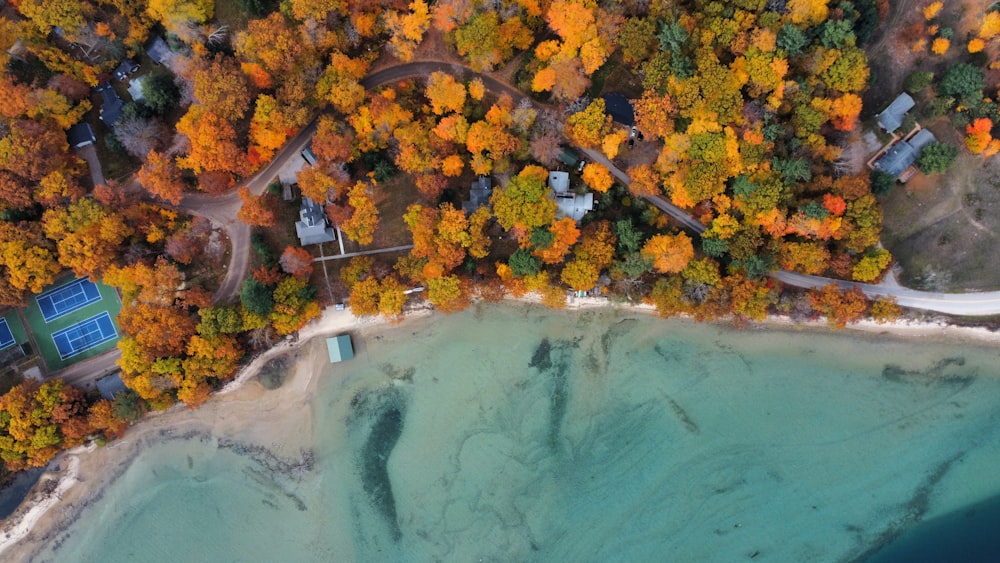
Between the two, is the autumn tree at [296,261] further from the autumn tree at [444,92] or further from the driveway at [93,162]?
the driveway at [93,162]

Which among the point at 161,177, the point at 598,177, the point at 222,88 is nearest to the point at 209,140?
the point at 222,88

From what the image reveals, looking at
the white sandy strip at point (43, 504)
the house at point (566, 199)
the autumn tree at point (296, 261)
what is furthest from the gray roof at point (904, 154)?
the white sandy strip at point (43, 504)

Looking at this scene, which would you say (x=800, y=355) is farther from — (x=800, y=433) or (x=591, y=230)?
(x=591, y=230)

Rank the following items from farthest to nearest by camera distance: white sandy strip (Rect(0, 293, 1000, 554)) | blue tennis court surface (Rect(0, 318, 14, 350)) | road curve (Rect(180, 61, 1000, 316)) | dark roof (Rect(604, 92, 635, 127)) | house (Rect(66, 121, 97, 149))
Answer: blue tennis court surface (Rect(0, 318, 14, 350)), white sandy strip (Rect(0, 293, 1000, 554)), house (Rect(66, 121, 97, 149)), road curve (Rect(180, 61, 1000, 316)), dark roof (Rect(604, 92, 635, 127))

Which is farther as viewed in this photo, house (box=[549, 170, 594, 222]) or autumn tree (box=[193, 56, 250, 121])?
house (box=[549, 170, 594, 222])

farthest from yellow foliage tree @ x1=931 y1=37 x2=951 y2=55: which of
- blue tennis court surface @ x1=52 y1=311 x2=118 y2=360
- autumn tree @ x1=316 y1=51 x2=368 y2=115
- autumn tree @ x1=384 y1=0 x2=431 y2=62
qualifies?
blue tennis court surface @ x1=52 y1=311 x2=118 y2=360

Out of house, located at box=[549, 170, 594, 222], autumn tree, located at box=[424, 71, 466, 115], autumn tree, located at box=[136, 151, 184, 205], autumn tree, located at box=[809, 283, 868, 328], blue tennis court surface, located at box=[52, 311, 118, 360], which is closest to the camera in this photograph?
autumn tree, located at box=[424, 71, 466, 115]

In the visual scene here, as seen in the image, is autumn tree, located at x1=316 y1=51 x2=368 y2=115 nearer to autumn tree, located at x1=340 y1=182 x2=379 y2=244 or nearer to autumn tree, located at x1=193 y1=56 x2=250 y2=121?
autumn tree, located at x1=193 y1=56 x2=250 y2=121

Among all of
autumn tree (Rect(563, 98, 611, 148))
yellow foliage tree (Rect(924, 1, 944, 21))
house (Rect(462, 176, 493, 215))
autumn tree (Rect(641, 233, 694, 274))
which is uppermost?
yellow foliage tree (Rect(924, 1, 944, 21))
